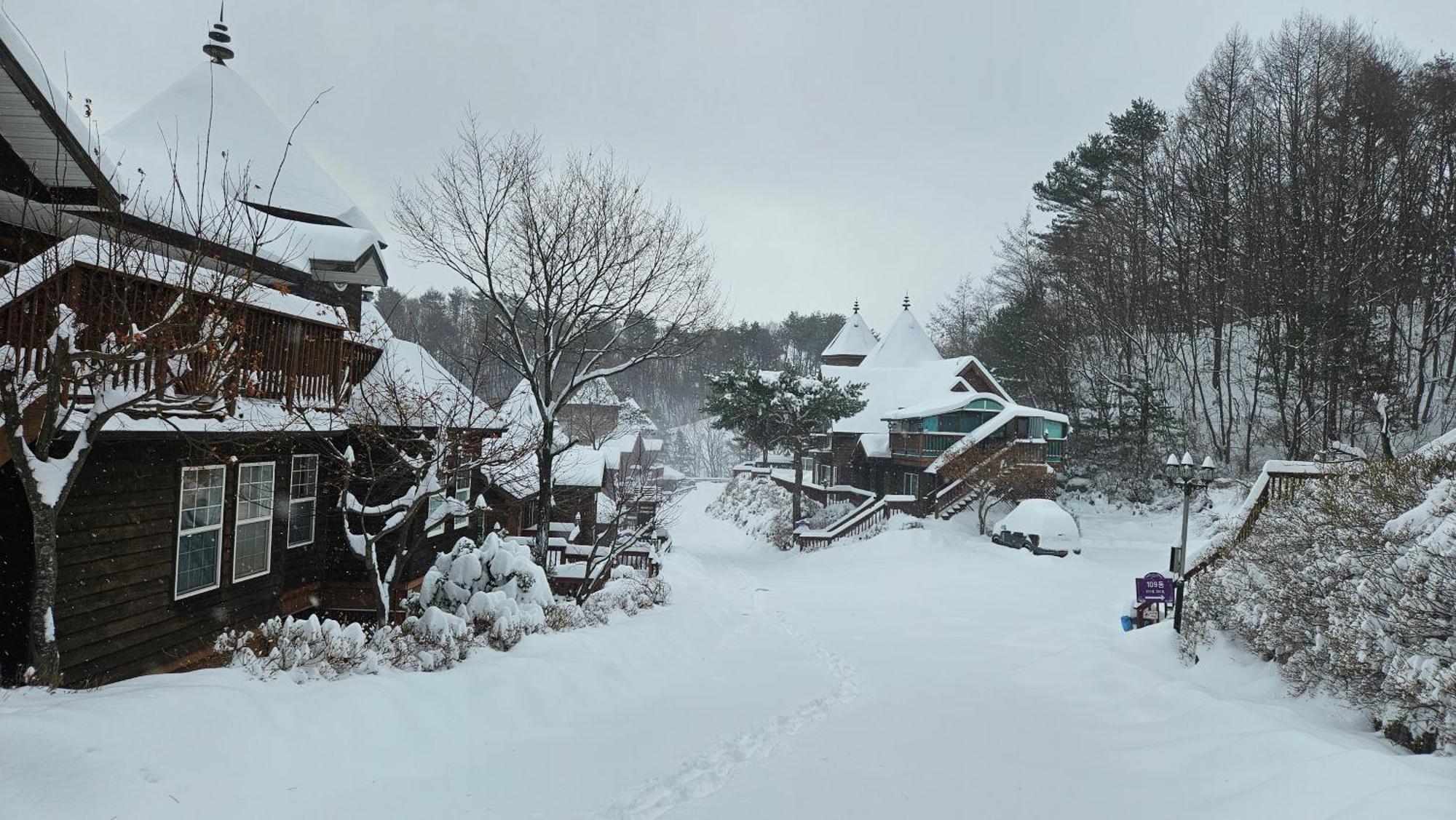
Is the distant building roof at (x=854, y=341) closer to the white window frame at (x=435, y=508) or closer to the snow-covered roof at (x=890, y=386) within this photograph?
the snow-covered roof at (x=890, y=386)

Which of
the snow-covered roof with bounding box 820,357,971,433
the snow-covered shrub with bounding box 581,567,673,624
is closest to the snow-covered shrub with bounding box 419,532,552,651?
the snow-covered shrub with bounding box 581,567,673,624

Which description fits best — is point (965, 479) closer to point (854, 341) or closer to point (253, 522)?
point (854, 341)

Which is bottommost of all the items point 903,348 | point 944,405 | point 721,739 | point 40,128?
point 721,739

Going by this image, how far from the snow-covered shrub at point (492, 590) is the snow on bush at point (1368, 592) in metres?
8.12

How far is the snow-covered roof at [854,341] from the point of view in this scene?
4334 centimetres

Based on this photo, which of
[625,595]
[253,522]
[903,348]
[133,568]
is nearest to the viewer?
[133,568]

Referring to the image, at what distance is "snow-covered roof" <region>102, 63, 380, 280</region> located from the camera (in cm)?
1318

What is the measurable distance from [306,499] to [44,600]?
5300mm

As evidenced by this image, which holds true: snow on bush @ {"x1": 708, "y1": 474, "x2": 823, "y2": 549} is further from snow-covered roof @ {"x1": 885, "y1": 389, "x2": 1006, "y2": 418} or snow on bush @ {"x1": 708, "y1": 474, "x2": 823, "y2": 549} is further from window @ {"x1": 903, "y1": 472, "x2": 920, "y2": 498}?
snow-covered roof @ {"x1": 885, "y1": 389, "x2": 1006, "y2": 418}

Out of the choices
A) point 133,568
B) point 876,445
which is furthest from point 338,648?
point 876,445

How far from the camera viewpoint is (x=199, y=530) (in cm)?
746

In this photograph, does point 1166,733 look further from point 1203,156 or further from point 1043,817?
point 1203,156

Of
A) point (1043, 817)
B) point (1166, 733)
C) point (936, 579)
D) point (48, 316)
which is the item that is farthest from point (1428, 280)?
point (48, 316)

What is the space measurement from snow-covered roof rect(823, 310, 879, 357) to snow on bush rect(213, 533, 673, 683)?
33659 mm
